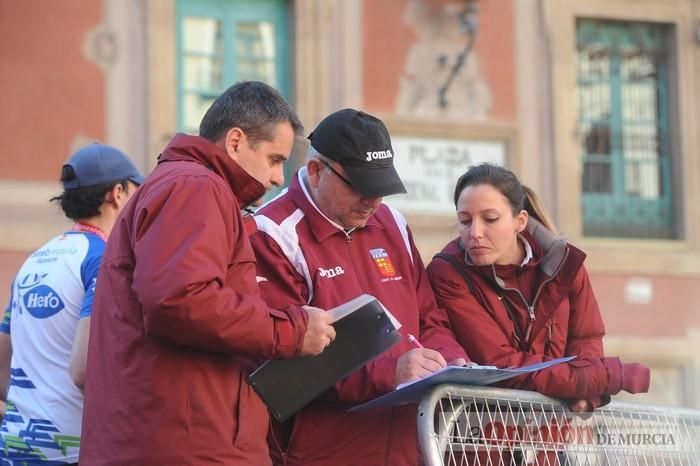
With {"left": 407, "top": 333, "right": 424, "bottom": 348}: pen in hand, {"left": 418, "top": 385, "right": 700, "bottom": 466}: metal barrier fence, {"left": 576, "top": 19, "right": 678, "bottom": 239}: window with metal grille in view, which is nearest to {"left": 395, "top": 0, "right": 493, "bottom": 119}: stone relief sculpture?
{"left": 576, "top": 19, "right": 678, "bottom": 239}: window with metal grille

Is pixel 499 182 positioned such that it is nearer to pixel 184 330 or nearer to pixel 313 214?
pixel 313 214

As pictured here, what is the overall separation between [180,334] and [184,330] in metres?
0.02

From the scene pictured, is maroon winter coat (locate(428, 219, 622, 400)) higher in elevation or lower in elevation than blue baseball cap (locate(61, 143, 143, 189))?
lower

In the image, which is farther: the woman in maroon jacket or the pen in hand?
the woman in maroon jacket

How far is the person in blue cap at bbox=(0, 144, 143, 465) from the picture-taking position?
4215mm

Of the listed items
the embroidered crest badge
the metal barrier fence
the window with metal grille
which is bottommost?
the metal barrier fence

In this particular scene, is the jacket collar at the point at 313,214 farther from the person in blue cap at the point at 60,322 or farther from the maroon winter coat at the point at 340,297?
the person in blue cap at the point at 60,322

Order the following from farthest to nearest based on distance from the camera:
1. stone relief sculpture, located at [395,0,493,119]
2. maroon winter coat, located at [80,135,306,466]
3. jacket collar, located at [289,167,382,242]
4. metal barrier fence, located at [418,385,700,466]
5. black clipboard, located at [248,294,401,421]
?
stone relief sculpture, located at [395,0,493,119], jacket collar, located at [289,167,382,242], metal barrier fence, located at [418,385,700,466], black clipboard, located at [248,294,401,421], maroon winter coat, located at [80,135,306,466]

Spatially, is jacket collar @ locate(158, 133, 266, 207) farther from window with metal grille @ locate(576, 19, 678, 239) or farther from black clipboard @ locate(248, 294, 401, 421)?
window with metal grille @ locate(576, 19, 678, 239)

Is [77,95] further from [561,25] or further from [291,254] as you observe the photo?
[291,254]

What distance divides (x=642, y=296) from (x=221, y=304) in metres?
9.23

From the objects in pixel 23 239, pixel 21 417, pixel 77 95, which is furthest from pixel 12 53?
pixel 21 417

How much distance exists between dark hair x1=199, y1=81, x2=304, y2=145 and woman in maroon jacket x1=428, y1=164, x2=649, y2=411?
892 mm

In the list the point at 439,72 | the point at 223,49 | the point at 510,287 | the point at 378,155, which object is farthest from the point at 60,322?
the point at 439,72
